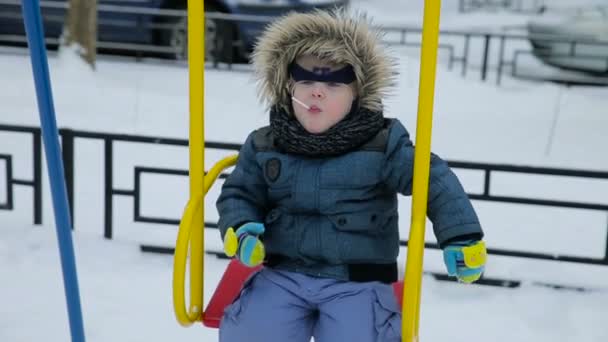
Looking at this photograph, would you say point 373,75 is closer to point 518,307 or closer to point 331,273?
point 331,273

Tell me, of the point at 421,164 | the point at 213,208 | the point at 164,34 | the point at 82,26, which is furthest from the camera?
the point at 164,34

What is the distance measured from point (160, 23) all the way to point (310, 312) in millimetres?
8259

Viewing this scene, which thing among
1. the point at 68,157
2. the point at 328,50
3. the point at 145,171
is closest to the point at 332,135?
the point at 328,50

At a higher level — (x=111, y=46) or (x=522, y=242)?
(x=111, y=46)

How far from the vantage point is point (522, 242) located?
191 inches

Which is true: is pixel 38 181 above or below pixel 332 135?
below

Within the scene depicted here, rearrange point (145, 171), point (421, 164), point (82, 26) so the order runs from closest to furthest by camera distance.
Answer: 1. point (421, 164)
2. point (145, 171)
3. point (82, 26)

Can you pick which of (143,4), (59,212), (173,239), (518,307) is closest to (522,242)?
(518,307)

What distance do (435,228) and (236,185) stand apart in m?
0.55

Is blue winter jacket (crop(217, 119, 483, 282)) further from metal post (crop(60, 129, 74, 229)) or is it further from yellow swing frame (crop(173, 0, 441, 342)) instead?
metal post (crop(60, 129, 74, 229))

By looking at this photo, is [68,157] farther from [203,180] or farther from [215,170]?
[203,180]

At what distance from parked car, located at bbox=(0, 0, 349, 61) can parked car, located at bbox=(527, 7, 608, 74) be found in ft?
11.0

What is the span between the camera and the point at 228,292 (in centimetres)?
237

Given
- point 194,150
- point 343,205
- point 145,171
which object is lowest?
point 145,171
